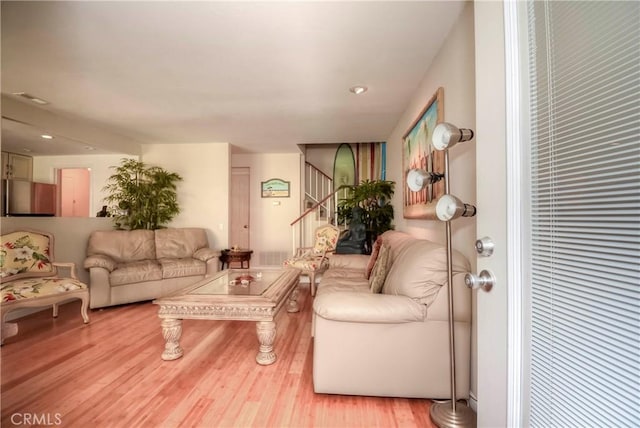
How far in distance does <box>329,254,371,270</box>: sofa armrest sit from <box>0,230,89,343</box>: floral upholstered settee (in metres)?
2.72

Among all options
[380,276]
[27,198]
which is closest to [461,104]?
[380,276]

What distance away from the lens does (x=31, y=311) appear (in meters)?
3.32

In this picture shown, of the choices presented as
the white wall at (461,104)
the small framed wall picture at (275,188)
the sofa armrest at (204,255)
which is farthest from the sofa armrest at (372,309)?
the small framed wall picture at (275,188)

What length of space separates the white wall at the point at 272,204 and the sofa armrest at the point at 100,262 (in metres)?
2.79

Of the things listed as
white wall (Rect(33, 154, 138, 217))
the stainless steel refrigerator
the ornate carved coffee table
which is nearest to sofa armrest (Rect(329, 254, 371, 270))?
the ornate carved coffee table

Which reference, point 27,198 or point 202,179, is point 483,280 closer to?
point 202,179

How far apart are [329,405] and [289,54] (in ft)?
7.93

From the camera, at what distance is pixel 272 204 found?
6086 millimetres

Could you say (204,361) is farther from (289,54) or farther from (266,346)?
(289,54)

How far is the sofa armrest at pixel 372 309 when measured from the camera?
1651 mm

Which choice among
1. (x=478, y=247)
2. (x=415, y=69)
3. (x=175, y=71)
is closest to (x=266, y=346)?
(x=478, y=247)

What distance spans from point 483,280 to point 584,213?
33 cm

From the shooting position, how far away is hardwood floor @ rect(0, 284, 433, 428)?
159 centimetres

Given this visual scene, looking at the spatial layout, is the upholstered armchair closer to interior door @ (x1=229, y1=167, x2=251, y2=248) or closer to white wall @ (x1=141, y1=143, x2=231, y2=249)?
white wall @ (x1=141, y1=143, x2=231, y2=249)
